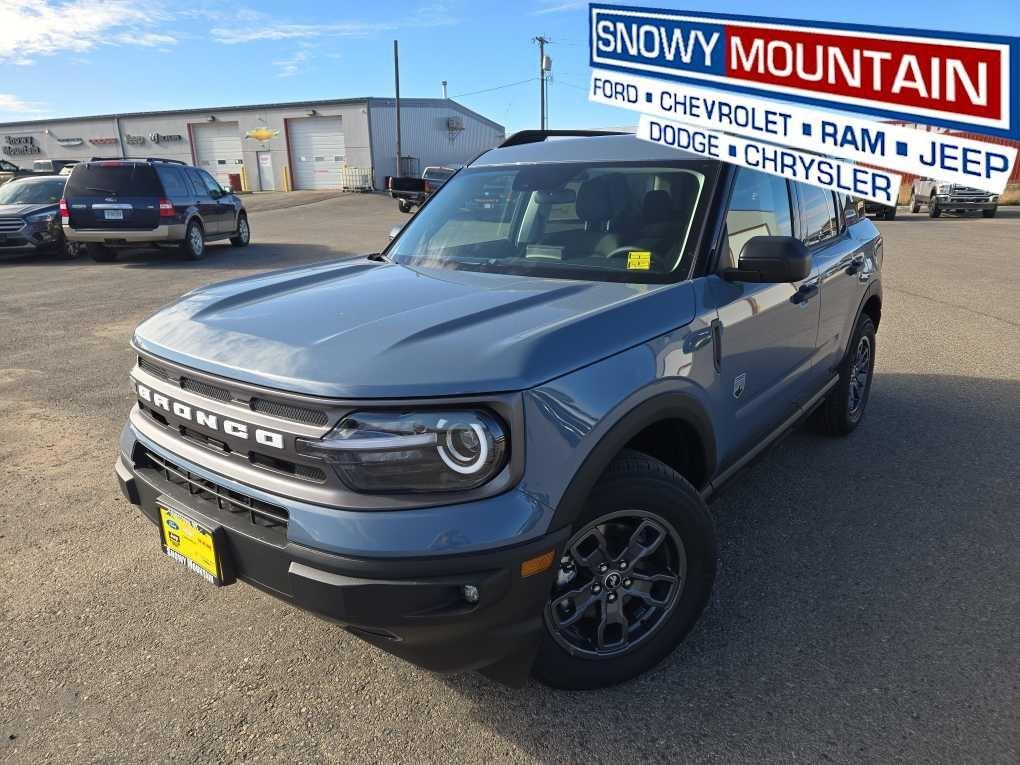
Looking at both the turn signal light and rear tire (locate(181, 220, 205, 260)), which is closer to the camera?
the turn signal light

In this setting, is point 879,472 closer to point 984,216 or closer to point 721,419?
point 721,419

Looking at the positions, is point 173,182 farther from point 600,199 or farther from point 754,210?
point 754,210

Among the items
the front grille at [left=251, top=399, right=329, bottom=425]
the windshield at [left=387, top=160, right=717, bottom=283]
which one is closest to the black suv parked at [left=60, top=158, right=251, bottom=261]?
the windshield at [left=387, top=160, right=717, bottom=283]

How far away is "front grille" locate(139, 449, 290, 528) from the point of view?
2104 millimetres

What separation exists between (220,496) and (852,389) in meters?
4.00

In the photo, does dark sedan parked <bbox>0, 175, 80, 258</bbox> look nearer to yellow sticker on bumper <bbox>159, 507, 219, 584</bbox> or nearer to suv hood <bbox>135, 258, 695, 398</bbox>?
suv hood <bbox>135, 258, 695, 398</bbox>

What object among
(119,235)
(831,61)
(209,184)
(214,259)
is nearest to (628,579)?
(831,61)

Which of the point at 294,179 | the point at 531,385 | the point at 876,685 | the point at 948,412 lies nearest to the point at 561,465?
the point at 531,385

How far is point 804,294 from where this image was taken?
355cm

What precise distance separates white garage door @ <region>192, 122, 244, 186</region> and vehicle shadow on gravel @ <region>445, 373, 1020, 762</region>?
167ft

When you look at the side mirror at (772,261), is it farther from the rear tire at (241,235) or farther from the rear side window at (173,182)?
the rear tire at (241,235)

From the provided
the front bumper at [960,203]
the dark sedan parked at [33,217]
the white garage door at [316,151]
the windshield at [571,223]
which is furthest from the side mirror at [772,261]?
the white garage door at [316,151]

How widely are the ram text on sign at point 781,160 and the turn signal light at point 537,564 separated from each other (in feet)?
7.14

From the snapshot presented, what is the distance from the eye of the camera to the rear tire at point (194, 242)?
44.2ft
